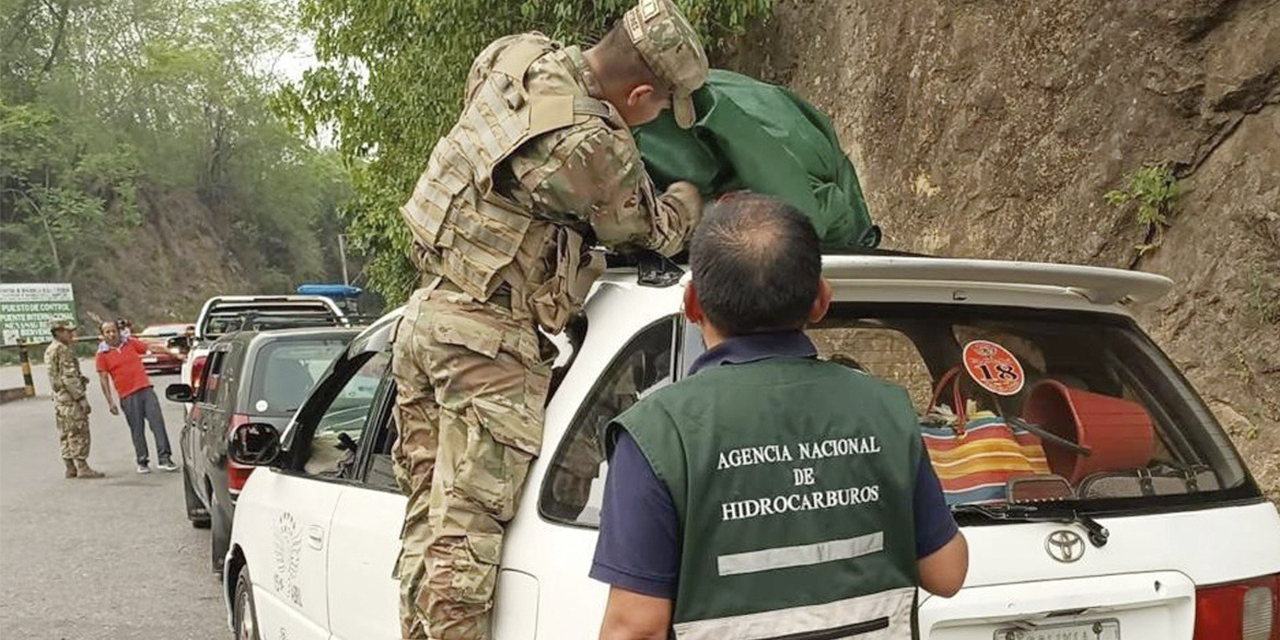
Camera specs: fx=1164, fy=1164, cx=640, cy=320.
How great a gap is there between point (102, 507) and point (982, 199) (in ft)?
26.8

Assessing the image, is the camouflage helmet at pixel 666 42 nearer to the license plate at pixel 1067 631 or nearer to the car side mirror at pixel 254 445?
the license plate at pixel 1067 631

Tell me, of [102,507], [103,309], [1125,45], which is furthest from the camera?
[103,309]

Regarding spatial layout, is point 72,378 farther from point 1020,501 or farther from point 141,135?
point 141,135

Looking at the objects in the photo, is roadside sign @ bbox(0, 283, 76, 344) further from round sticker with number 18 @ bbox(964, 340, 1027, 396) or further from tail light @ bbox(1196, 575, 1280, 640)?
tail light @ bbox(1196, 575, 1280, 640)

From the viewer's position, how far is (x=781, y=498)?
1692 mm

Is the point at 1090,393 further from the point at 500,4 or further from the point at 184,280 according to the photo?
the point at 184,280

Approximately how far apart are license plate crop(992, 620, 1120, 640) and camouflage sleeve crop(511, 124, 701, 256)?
3.49 feet

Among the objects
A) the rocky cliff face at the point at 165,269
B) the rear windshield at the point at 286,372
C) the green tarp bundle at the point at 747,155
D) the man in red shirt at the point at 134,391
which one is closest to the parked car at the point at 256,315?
the man in red shirt at the point at 134,391

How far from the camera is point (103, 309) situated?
53438 millimetres

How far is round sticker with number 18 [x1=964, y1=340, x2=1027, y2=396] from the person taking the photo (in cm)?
267

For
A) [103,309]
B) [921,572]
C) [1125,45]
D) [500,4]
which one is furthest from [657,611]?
[103,309]

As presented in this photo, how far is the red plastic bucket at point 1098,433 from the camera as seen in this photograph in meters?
2.55

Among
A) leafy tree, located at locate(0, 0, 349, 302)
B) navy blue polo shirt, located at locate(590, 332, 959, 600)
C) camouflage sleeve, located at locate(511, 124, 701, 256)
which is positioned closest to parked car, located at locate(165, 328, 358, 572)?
camouflage sleeve, located at locate(511, 124, 701, 256)

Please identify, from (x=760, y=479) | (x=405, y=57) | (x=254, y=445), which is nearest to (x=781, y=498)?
(x=760, y=479)
